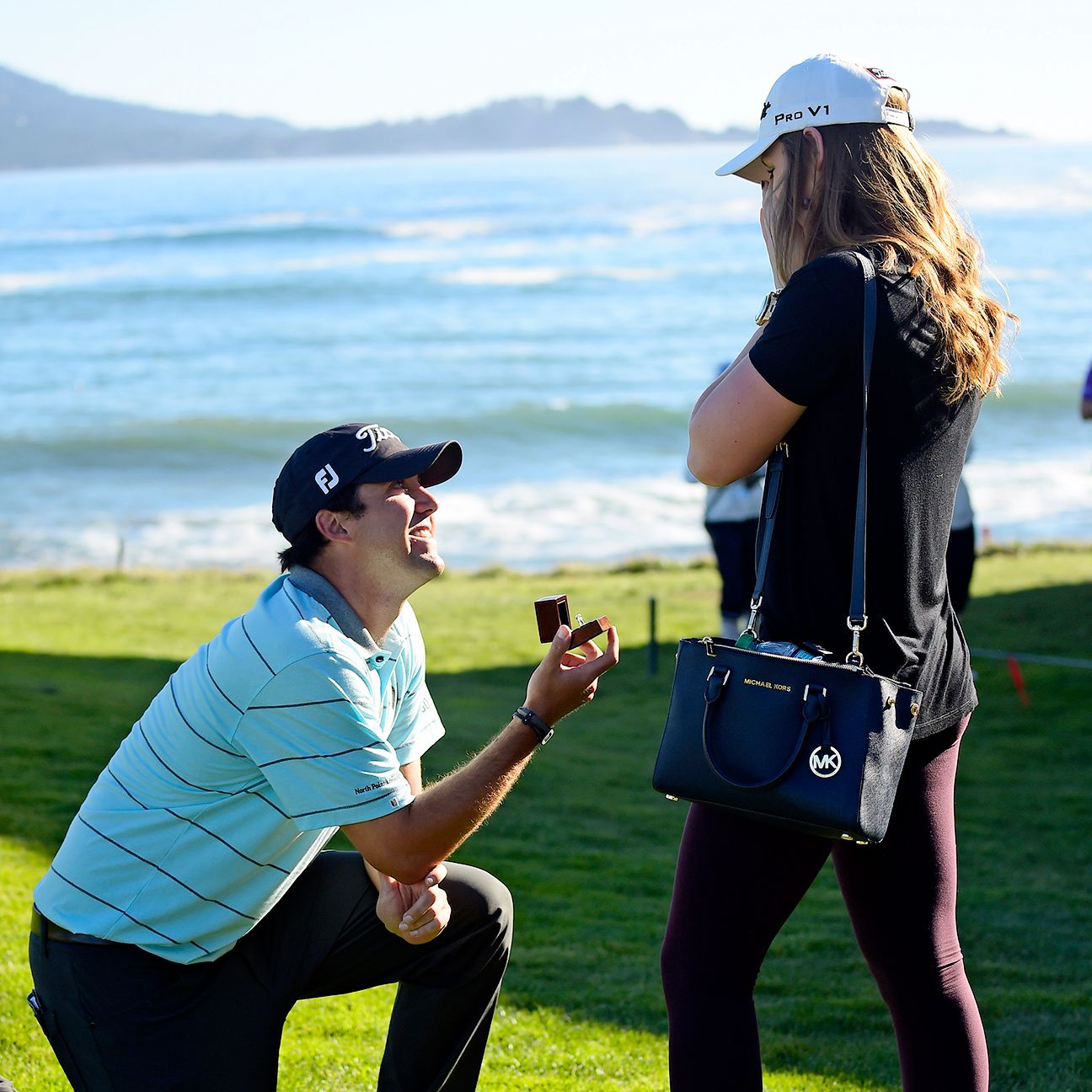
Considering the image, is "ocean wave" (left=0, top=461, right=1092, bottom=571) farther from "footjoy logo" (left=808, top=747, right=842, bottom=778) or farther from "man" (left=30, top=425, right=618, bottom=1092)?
"footjoy logo" (left=808, top=747, right=842, bottom=778)

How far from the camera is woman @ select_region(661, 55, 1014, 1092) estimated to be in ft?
7.18

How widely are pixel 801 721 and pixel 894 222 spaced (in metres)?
0.85

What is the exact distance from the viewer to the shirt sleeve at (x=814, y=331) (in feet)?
7.04

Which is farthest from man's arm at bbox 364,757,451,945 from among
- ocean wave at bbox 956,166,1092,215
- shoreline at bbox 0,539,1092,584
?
ocean wave at bbox 956,166,1092,215

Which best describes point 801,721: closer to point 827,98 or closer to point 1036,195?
point 827,98

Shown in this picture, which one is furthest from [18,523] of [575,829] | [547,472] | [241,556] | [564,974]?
[564,974]

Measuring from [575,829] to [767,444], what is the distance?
15.3ft

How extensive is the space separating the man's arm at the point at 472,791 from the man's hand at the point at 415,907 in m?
0.16

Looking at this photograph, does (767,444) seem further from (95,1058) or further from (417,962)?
(95,1058)

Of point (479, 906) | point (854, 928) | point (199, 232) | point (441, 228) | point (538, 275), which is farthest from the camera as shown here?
point (441, 228)

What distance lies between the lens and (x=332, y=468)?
2.57 meters

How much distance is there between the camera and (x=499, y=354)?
4428cm

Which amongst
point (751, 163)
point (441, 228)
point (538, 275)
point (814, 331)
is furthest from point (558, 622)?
point (441, 228)

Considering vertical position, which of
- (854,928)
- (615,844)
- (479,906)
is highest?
(854,928)
